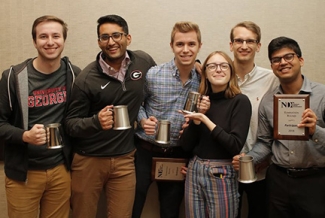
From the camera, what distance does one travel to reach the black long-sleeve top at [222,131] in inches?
71.0

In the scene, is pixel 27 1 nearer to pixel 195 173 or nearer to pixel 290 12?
pixel 195 173

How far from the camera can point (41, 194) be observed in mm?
1979

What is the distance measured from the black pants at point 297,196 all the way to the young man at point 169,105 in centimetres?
64

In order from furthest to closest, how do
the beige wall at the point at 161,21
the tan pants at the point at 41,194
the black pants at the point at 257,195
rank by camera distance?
the beige wall at the point at 161,21 < the black pants at the point at 257,195 < the tan pants at the point at 41,194

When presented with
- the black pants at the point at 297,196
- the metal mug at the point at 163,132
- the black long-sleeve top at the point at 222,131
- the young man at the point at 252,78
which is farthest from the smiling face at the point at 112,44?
the black pants at the point at 297,196

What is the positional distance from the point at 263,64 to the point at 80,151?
157 cm

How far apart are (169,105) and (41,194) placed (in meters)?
0.97

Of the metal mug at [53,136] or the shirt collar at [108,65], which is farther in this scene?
the shirt collar at [108,65]

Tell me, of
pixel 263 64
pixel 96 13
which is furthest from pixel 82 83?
pixel 263 64

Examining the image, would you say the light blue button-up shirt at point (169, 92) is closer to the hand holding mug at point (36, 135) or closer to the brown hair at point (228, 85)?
the brown hair at point (228, 85)

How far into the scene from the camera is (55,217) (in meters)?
2.04

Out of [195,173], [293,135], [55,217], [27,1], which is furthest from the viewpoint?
[27,1]

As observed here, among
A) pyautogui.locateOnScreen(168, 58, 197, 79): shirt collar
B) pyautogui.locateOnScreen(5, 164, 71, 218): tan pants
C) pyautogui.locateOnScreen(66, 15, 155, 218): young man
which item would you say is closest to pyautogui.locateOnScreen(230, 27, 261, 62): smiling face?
pyautogui.locateOnScreen(168, 58, 197, 79): shirt collar

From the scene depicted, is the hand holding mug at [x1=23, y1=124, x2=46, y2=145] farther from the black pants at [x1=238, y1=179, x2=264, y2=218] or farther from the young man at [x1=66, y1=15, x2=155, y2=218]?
the black pants at [x1=238, y1=179, x2=264, y2=218]
